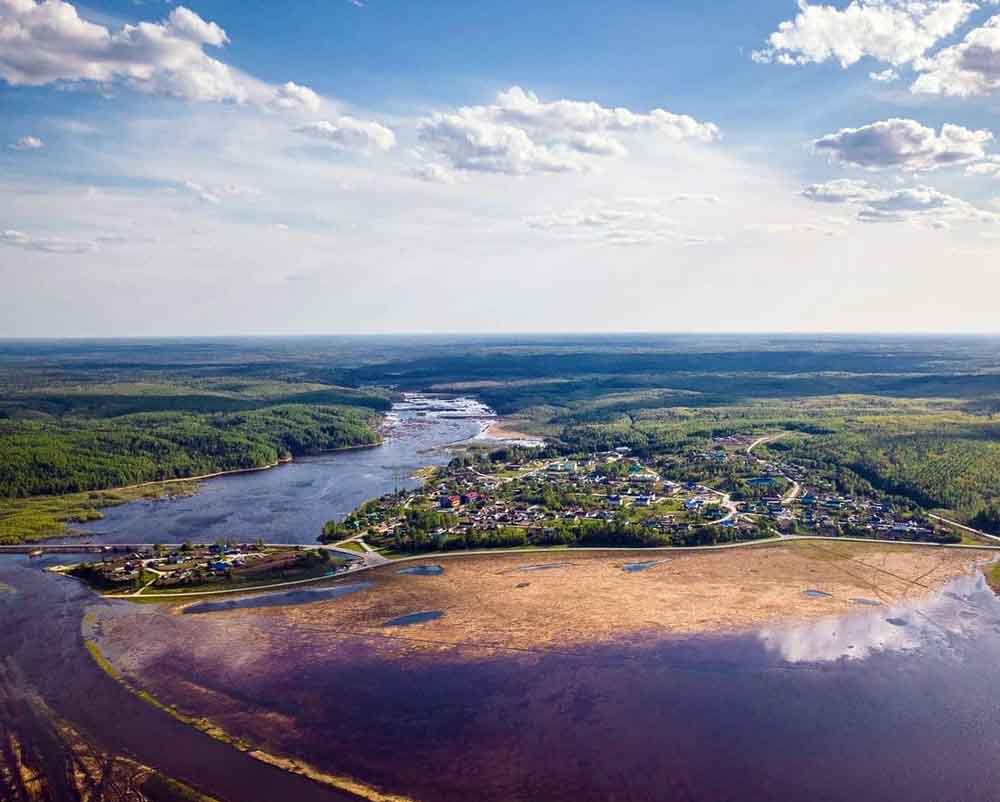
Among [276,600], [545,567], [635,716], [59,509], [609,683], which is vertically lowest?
[635,716]

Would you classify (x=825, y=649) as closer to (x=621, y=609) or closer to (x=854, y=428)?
(x=621, y=609)

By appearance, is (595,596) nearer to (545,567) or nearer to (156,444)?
(545,567)

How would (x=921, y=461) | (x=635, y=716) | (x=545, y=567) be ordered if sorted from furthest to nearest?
(x=921, y=461)
(x=545, y=567)
(x=635, y=716)

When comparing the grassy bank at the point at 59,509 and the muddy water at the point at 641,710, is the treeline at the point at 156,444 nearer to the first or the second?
the grassy bank at the point at 59,509

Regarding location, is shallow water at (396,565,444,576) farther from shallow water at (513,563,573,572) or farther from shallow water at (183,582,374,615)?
shallow water at (513,563,573,572)

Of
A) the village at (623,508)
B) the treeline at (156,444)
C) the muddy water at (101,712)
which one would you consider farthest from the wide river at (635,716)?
the treeline at (156,444)

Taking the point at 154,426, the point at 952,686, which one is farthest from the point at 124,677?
the point at 154,426

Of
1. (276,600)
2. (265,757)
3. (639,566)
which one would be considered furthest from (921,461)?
(265,757)
